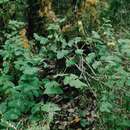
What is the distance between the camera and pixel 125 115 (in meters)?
3.69

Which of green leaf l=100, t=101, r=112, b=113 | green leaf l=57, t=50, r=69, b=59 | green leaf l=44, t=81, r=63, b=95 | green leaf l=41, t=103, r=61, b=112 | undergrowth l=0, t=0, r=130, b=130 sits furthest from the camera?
green leaf l=57, t=50, r=69, b=59

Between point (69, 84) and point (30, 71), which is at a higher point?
point (30, 71)

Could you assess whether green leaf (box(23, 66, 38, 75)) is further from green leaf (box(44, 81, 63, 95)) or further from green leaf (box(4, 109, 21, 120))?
green leaf (box(4, 109, 21, 120))

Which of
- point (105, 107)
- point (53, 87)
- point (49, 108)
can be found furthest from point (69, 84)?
point (105, 107)

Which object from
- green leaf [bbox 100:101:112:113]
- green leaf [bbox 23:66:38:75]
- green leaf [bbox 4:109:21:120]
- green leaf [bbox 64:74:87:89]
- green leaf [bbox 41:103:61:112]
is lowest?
green leaf [bbox 4:109:21:120]

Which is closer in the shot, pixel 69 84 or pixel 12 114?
pixel 12 114

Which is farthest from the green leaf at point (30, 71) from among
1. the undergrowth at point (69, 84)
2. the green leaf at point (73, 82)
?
the green leaf at point (73, 82)

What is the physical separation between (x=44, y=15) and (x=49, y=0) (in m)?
0.19

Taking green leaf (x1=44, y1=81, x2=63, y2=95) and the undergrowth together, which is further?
green leaf (x1=44, y1=81, x2=63, y2=95)

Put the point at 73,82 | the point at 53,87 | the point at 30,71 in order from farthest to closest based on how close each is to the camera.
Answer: the point at 53,87 → the point at 30,71 → the point at 73,82

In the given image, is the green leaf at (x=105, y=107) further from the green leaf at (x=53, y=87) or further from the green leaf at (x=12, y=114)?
the green leaf at (x=12, y=114)

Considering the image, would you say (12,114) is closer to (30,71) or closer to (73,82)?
(30,71)

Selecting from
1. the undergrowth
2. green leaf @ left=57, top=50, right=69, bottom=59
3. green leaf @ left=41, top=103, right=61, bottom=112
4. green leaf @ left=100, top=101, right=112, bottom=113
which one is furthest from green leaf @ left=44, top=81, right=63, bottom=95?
green leaf @ left=100, top=101, right=112, bottom=113

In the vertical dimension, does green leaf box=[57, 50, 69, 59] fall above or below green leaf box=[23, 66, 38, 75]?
above
